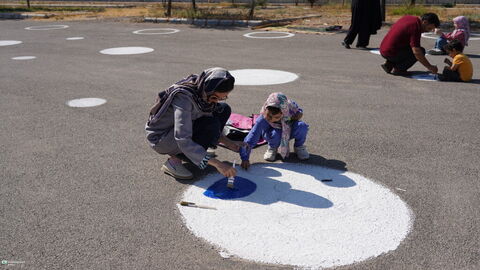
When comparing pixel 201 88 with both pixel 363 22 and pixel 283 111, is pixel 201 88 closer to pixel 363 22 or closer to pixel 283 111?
pixel 283 111

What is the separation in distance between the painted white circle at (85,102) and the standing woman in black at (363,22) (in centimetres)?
597

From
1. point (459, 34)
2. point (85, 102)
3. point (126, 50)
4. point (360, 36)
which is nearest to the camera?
point (85, 102)

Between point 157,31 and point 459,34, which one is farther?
point 157,31

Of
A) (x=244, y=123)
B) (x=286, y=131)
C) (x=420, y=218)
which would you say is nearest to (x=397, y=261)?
(x=420, y=218)

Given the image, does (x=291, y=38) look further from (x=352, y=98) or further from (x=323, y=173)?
(x=323, y=173)

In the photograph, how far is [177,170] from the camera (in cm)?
351

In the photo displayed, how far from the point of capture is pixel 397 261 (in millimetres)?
2428

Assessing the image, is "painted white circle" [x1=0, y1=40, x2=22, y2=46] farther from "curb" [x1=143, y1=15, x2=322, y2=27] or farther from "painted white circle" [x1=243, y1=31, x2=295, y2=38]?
"painted white circle" [x1=243, y1=31, x2=295, y2=38]

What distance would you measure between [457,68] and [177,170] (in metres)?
4.88

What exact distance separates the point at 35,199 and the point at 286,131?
2010mm

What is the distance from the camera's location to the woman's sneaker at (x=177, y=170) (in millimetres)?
3496

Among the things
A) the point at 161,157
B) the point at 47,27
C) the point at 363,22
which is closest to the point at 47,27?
the point at 47,27

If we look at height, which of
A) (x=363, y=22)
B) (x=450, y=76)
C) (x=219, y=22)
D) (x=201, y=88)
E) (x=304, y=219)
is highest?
(x=363, y=22)

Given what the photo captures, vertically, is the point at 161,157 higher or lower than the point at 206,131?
lower
